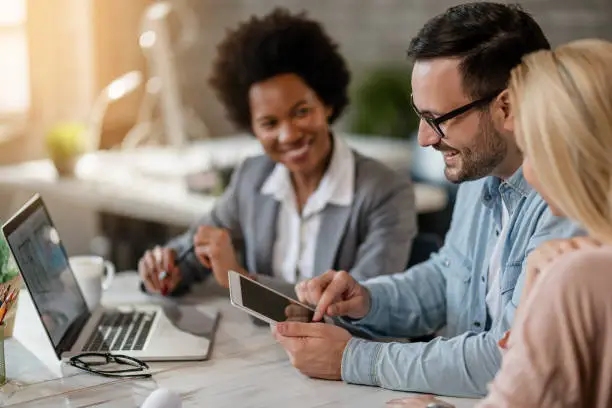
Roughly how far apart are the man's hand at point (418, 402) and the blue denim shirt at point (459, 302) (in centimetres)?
9

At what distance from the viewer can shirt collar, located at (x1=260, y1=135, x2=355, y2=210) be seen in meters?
2.16

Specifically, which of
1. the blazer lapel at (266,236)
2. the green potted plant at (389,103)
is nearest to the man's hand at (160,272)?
the blazer lapel at (266,236)

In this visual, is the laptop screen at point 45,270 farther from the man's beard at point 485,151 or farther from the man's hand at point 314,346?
the man's beard at point 485,151

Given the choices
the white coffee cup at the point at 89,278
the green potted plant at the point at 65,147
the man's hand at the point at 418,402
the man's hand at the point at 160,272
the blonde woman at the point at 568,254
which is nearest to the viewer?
the blonde woman at the point at 568,254

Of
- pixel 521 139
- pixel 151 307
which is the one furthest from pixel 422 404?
pixel 151 307

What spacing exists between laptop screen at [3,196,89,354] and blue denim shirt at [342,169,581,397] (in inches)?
22.6

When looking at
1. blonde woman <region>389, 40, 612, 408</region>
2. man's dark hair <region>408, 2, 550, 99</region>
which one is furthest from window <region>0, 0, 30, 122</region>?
blonde woman <region>389, 40, 612, 408</region>

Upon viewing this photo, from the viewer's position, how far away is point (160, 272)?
2.09 metres

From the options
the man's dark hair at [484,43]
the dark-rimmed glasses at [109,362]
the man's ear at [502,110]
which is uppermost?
the man's dark hair at [484,43]

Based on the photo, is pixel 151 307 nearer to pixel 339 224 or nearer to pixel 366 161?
pixel 339 224

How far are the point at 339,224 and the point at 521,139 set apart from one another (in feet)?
3.26

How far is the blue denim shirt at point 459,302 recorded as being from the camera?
1.46 meters

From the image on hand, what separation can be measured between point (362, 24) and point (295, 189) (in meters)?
2.26

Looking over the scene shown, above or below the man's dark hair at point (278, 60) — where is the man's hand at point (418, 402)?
below
